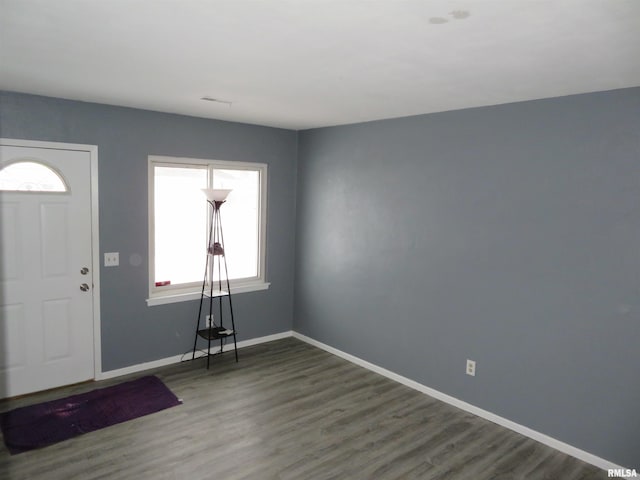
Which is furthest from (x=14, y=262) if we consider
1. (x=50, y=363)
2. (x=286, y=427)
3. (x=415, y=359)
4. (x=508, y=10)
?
(x=508, y=10)

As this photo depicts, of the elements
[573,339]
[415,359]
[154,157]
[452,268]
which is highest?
[154,157]

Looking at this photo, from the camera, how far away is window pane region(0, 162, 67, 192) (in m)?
3.45

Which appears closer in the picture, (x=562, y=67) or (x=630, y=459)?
(x=562, y=67)

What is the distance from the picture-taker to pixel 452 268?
3.71m

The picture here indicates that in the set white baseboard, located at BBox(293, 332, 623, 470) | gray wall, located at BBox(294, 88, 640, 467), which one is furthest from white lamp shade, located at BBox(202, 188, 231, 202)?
white baseboard, located at BBox(293, 332, 623, 470)

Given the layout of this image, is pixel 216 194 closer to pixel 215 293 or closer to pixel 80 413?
pixel 215 293

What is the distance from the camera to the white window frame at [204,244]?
421 cm

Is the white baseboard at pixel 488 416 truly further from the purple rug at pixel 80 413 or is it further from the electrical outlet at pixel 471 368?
the purple rug at pixel 80 413

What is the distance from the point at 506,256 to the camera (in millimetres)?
3344

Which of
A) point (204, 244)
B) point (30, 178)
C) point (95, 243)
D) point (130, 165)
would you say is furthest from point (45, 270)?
point (204, 244)

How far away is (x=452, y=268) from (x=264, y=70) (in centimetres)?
220

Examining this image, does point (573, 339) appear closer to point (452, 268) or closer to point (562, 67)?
point (452, 268)

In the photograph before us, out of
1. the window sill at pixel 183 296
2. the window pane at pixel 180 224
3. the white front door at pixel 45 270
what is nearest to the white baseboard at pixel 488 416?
the window sill at pixel 183 296

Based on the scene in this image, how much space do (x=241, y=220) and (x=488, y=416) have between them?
3.08 m
